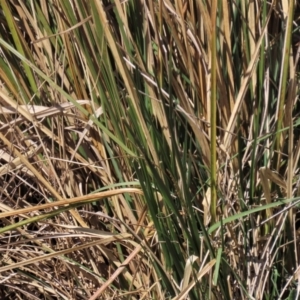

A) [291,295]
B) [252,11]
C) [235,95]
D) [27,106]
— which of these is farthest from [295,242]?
[27,106]

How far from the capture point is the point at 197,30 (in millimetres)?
1007

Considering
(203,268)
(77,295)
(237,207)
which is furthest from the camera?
(77,295)

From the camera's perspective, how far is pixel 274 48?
1.05 m

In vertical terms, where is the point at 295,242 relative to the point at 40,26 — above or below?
below

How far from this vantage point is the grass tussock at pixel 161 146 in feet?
2.97

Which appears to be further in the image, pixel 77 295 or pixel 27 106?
pixel 77 295

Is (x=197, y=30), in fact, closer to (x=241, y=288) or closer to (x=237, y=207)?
(x=237, y=207)

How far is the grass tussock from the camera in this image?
905 millimetres

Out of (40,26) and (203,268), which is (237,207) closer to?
(203,268)

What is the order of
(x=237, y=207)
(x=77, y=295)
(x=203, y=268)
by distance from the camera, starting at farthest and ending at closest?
1. (x=77, y=295)
2. (x=237, y=207)
3. (x=203, y=268)

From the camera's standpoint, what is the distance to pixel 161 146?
2.96 ft

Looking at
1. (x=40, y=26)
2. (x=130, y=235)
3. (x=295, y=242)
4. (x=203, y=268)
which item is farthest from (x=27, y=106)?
(x=295, y=242)

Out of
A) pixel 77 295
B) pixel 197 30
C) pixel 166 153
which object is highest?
pixel 197 30

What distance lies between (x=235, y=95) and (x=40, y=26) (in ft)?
1.20
